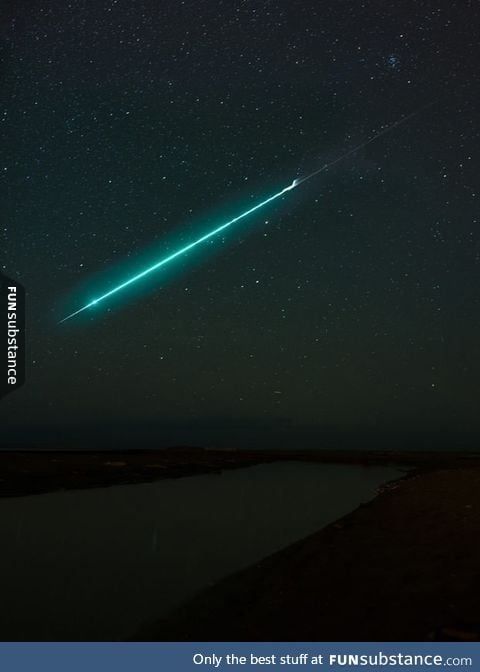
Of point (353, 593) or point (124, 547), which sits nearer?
point (353, 593)

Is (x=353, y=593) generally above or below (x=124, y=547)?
below

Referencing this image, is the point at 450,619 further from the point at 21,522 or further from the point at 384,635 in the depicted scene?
the point at 21,522

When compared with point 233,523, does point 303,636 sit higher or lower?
lower

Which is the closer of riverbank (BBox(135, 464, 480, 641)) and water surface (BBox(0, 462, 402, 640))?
riverbank (BBox(135, 464, 480, 641))

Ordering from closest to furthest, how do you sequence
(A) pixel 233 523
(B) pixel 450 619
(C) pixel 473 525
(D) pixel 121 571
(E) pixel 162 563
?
(B) pixel 450 619 < (D) pixel 121 571 < (E) pixel 162 563 < (C) pixel 473 525 < (A) pixel 233 523

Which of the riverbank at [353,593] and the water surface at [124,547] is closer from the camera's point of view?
the riverbank at [353,593]

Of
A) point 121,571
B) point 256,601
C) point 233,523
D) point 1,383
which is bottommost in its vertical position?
point 256,601

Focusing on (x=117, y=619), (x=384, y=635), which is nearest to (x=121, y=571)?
(x=117, y=619)
